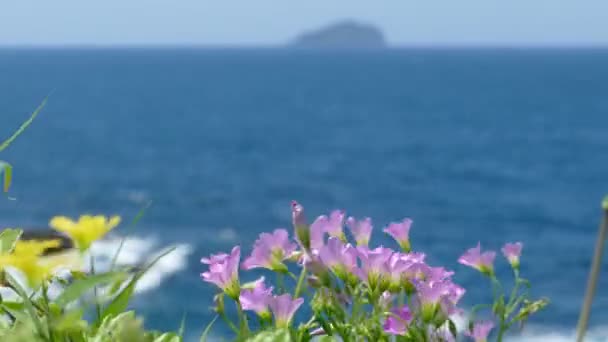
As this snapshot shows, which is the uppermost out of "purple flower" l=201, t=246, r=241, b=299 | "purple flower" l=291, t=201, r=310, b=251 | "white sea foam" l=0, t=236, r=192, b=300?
"purple flower" l=291, t=201, r=310, b=251

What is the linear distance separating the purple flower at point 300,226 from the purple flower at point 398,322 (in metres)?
0.16

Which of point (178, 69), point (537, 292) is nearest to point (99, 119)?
point (537, 292)

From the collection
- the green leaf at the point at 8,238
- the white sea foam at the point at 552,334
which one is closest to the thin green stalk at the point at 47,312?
the green leaf at the point at 8,238

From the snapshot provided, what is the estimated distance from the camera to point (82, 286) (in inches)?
42.6

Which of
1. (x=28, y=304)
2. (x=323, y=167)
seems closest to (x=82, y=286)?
(x=28, y=304)

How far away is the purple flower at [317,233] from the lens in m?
1.34

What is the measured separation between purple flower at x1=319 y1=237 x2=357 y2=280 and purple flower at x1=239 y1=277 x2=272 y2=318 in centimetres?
10

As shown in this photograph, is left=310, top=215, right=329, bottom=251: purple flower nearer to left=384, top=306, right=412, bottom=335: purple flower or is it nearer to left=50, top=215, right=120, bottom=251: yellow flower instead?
left=384, top=306, right=412, bottom=335: purple flower

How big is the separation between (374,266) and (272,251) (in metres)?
0.19

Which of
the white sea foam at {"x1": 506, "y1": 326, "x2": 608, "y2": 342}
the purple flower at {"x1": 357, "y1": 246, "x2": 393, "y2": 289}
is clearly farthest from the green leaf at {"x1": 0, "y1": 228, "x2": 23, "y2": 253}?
the white sea foam at {"x1": 506, "y1": 326, "x2": 608, "y2": 342}

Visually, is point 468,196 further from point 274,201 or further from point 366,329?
point 366,329

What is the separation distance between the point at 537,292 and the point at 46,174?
1358 inches

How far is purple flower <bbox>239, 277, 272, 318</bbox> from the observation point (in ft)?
4.28

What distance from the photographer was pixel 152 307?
1216 inches
